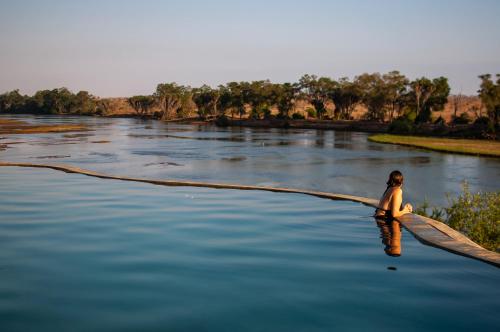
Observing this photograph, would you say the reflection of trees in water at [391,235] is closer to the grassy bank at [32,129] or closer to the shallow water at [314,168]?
the shallow water at [314,168]

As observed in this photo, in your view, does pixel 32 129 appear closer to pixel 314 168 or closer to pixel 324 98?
pixel 314 168

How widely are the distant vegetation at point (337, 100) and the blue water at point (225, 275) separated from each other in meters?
58.6

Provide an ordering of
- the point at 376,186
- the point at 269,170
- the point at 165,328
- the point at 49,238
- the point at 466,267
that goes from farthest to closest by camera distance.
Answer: the point at 269,170
the point at 376,186
the point at 49,238
the point at 466,267
the point at 165,328

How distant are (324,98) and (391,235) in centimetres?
10395

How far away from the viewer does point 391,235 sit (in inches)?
406

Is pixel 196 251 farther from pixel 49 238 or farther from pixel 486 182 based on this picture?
pixel 486 182

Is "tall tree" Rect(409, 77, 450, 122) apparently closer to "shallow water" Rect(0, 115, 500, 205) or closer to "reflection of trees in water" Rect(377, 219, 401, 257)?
"shallow water" Rect(0, 115, 500, 205)

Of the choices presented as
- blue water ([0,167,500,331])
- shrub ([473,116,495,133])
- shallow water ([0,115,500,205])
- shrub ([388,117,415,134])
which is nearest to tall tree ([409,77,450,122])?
shrub ([388,117,415,134])

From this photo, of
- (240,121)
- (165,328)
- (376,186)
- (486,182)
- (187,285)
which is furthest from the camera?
(240,121)

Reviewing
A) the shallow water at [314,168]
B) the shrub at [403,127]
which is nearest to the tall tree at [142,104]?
the shrub at [403,127]

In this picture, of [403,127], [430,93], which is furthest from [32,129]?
[430,93]

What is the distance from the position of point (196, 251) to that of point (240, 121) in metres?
108

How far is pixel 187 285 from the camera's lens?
702cm

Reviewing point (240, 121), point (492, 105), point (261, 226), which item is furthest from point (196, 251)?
point (240, 121)
